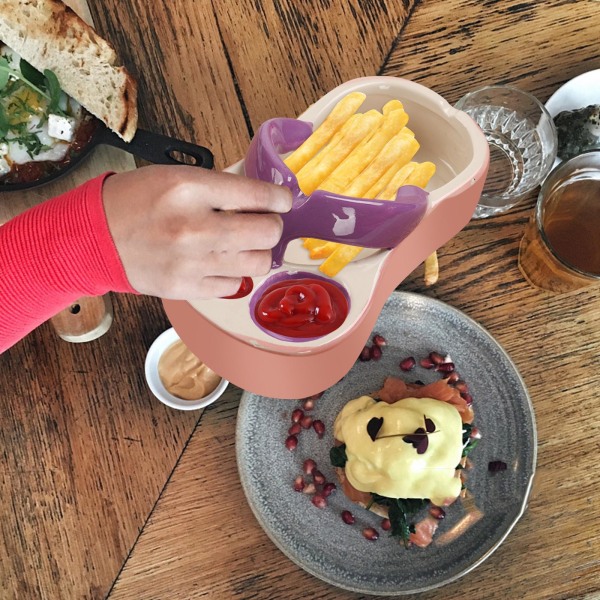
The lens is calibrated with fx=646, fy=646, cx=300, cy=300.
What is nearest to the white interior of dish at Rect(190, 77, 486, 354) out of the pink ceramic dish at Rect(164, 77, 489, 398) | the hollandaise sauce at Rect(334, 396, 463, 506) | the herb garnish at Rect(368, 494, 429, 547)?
the pink ceramic dish at Rect(164, 77, 489, 398)

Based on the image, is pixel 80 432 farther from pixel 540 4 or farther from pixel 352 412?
pixel 540 4

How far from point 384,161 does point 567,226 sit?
355 mm

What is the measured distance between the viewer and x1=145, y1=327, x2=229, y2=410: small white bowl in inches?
39.8

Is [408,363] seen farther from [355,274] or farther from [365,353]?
[355,274]

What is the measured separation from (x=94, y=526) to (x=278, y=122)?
2.25 feet

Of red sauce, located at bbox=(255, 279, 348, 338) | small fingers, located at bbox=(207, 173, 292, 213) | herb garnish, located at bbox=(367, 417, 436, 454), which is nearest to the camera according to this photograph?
small fingers, located at bbox=(207, 173, 292, 213)

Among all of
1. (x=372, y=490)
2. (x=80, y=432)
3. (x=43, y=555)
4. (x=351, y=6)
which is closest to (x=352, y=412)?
(x=372, y=490)

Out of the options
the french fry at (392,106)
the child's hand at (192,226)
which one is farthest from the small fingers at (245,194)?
the french fry at (392,106)

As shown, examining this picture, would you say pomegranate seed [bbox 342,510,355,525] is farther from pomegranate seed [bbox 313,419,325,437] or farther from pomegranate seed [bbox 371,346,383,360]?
pomegranate seed [bbox 371,346,383,360]

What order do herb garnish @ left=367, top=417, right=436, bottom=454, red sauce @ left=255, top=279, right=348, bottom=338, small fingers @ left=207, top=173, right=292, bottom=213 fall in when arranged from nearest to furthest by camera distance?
small fingers @ left=207, top=173, right=292, bottom=213, red sauce @ left=255, top=279, right=348, bottom=338, herb garnish @ left=367, top=417, right=436, bottom=454

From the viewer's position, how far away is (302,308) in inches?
32.3

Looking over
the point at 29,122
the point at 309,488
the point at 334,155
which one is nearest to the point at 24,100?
the point at 29,122

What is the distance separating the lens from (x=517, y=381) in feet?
3.31

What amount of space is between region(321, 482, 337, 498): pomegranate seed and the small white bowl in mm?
222
